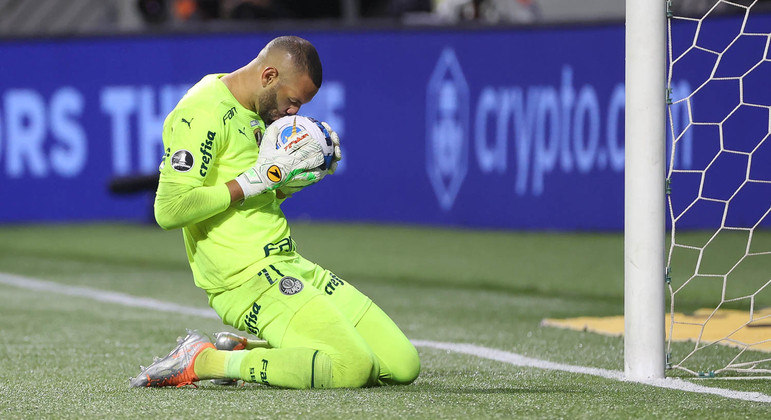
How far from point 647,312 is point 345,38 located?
876cm

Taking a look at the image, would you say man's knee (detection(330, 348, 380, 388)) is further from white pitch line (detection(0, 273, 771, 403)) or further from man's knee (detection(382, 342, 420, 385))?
white pitch line (detection(0, 273, 771, 403))

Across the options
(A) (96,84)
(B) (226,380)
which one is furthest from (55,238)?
(B) (226,380)

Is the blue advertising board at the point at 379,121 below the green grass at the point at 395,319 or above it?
above

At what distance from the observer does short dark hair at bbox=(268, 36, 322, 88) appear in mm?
4324

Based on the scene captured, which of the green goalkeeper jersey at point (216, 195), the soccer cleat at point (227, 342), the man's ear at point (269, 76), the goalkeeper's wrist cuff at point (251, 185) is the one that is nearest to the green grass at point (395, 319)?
the soccer cleat at point (227, 342)

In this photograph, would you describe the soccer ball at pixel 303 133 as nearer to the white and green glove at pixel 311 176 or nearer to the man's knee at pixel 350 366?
the white and green glove at pixel 311 176

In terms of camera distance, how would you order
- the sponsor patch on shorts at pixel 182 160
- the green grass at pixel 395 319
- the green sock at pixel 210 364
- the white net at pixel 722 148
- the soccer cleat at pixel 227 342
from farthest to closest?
the white net at pixel 722 148 → the soccer cleat at pixel 227 342 → the green sock at pixel 210 364 → the sponsor patch on shorts at pixel 182 160 → the green grass at pixel 395 319

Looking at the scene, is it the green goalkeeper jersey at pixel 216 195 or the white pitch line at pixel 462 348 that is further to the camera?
the white pitch line at pixel 462 348

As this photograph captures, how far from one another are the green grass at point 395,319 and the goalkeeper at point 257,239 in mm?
106

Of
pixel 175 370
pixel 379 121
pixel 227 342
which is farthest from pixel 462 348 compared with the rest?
pixel 379 121

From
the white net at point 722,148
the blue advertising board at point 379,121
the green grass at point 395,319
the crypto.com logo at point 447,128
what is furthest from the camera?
the crypto.com logo at point 447,128

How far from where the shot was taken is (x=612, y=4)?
14484mm

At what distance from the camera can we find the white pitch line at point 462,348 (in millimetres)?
4328

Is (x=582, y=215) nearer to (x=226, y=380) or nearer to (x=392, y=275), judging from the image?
(x=392, y=275)
